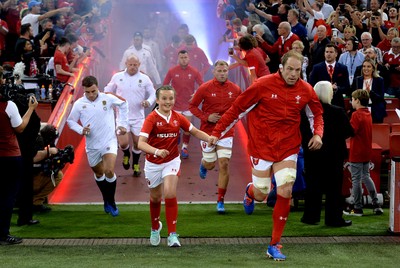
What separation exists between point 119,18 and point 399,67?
12256mm

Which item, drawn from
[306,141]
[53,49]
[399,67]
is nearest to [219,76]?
[306,141]

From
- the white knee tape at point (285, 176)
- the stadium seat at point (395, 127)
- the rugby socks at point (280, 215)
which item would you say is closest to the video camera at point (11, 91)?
the white knee tape at point (285, 176)

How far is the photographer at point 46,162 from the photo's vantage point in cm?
1318

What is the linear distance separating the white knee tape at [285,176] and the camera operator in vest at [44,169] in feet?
14.3

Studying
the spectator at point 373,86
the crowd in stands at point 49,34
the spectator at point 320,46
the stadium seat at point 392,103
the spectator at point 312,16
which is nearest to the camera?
the spectator at point 373,86

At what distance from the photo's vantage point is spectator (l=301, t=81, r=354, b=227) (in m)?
12.1

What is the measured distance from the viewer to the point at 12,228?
486 inches

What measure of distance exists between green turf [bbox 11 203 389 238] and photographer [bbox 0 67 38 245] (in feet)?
2.69

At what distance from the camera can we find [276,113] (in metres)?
10.2

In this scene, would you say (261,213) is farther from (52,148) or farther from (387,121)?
(387,121)

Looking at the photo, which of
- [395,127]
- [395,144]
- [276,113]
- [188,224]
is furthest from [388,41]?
[276,113]

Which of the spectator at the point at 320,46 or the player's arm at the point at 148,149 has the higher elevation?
the spectator at the point at 320,46

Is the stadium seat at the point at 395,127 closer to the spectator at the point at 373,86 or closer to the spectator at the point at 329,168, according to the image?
the spectator at the point at 373,86

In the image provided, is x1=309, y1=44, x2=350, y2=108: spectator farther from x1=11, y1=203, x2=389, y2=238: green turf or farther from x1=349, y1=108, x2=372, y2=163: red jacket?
x1=11, y1=203, x2=389, y2=238: green turf
